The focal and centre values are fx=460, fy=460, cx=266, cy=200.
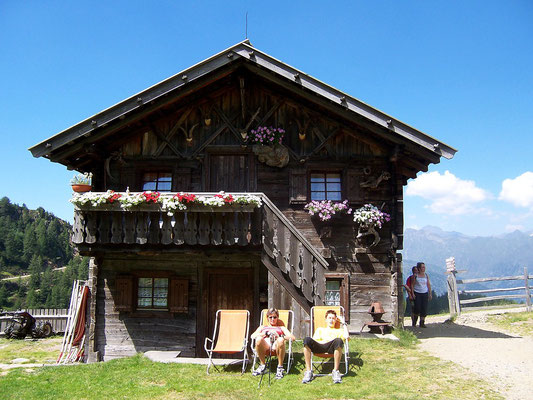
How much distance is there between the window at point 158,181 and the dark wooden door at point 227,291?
107 inches

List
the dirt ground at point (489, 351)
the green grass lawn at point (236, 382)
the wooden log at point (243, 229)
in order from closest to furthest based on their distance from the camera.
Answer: the green grass lawn at point (236, 382)
the dirt ground at point (489, 351)
the wooden log at point (243, 229)

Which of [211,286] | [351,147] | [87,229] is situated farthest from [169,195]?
[351,147]

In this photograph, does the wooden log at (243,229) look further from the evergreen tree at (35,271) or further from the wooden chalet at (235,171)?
the evergreen tree at (35,271)

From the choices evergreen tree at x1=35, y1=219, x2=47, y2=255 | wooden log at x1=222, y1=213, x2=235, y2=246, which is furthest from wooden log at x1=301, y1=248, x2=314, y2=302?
evergreen tree at x1=35, y1=219, x2=47, y2=255

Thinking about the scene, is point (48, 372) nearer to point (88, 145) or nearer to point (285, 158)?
point (88, 145)

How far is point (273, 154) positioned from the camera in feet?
41.8

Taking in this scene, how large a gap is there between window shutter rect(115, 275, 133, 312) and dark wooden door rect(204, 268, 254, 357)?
80.3 inches

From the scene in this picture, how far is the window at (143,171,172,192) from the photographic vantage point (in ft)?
43.2

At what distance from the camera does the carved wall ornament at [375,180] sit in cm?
1259

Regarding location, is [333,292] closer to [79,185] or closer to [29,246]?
[79,185]

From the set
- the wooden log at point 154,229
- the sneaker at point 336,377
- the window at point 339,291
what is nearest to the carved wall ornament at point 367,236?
the window at point 339,291

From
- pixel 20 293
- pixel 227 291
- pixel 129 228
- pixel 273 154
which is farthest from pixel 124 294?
pixel 20 293

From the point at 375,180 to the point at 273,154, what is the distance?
2906 mm

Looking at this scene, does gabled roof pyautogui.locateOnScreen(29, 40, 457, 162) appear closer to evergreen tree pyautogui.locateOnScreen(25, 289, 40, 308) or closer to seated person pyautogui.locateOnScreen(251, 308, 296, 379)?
seated person pyautogui.locateOnScreen(251, 308, 296, 379)
